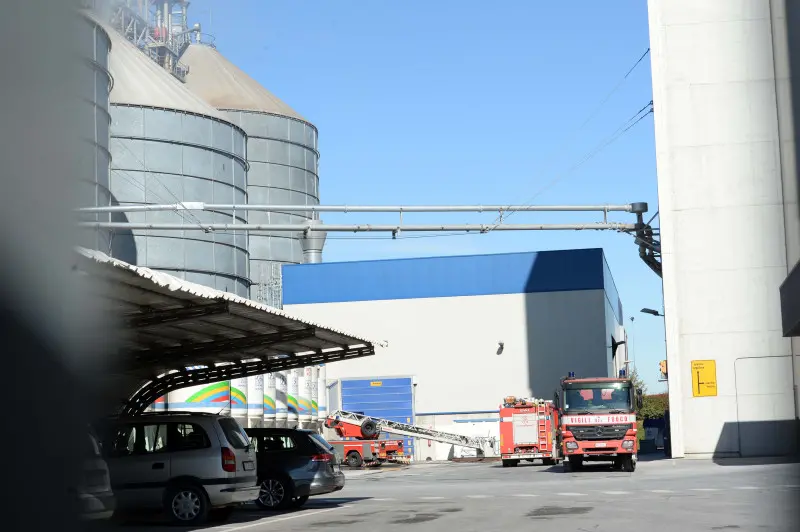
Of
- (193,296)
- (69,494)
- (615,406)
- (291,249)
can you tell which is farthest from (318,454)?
(291,249)

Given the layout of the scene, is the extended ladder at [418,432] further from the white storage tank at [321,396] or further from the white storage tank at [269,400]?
the white storage tank at [269,400]

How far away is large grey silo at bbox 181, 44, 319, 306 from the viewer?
2655 inches

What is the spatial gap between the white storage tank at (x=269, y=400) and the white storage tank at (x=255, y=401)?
0.76 m

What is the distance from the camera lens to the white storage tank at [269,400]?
39.1 m

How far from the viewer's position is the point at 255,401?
37781mm

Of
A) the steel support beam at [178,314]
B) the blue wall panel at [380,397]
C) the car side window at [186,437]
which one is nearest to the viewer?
the steel support beam at [178,314]

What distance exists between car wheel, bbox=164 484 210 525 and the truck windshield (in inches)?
719

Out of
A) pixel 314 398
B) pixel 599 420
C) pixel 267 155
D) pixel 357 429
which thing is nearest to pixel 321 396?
pixel 314 398

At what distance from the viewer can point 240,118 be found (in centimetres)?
6881

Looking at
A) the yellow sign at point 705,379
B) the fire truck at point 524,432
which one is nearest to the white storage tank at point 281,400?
the fire truck at point 524,432

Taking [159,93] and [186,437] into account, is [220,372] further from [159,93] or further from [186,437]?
[159,93]

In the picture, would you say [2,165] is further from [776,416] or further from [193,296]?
[776,416]

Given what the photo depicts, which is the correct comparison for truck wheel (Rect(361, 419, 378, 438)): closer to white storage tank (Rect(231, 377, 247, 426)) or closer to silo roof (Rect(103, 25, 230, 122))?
white storage tank (Rect(231, 377, 247, 426))

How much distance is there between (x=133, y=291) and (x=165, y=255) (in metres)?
38.2
